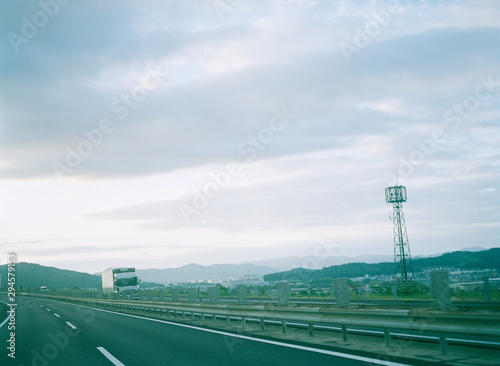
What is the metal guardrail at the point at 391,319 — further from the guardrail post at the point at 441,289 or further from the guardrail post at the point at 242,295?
the guardrail post at the point at 242,295

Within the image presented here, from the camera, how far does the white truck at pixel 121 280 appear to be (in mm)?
47000

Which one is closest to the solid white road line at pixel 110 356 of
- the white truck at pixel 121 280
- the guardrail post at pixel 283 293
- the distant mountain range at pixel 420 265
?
the guardrail post at pixel 283 293

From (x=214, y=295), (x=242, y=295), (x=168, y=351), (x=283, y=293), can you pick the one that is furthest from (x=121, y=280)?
(x=168, y=351)

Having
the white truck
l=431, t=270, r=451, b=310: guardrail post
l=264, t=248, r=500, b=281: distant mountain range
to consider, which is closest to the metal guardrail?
l=431, t=270, r=451, b=310: guardrail post

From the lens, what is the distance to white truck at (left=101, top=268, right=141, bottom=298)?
4700cm

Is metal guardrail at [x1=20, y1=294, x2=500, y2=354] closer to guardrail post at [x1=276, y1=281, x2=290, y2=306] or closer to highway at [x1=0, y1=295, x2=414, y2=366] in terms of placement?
guardrail post at [x1=276, y1=281, x2=290, y2=306]

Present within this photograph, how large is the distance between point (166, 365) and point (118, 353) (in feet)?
7.80

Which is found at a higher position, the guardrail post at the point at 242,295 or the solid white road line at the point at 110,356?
the guardrail post at the point at 242,295

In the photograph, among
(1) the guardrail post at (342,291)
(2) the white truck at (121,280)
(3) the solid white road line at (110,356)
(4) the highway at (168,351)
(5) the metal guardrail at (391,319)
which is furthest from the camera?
(2) the white truck at (121,280)

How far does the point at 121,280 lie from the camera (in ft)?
156

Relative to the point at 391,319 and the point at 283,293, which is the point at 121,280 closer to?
the point at 283,293

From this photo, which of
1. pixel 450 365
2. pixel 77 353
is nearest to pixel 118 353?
pixel 77 353

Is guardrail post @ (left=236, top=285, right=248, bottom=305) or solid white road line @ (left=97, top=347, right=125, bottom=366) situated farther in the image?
guardrail post @ (left=236, top=285, right=248, bottom=305)

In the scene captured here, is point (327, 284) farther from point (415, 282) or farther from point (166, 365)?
point (166, 365)
